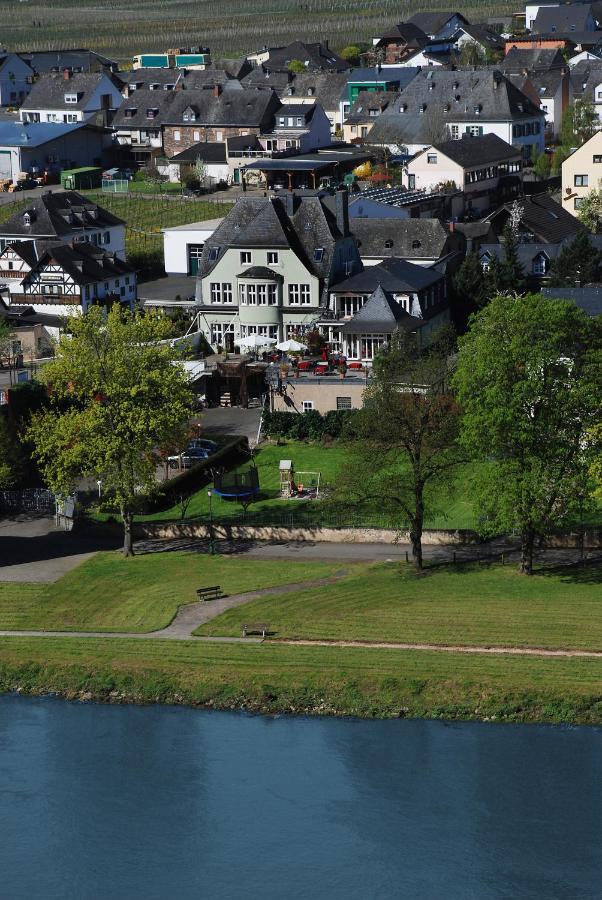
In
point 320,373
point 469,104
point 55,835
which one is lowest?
point 55,835

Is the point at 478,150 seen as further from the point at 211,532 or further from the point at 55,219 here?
the point at 211,532

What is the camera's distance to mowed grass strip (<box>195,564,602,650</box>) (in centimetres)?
4703

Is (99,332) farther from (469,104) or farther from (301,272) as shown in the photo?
(469,104)

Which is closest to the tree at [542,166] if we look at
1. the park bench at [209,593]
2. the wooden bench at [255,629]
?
the park bench at [209,593]

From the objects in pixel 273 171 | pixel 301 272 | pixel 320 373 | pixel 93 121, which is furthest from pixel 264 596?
pixel 93 121

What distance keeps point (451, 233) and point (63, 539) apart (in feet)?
124

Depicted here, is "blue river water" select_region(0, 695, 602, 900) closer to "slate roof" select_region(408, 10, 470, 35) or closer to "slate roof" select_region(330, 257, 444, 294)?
"slate roof" select_region(330, 257, 444, 294)

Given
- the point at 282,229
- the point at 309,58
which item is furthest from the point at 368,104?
the point at 282,229

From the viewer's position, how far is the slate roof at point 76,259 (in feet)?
280

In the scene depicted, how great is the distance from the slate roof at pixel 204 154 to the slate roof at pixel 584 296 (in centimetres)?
5490

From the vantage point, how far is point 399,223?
86.8 metres

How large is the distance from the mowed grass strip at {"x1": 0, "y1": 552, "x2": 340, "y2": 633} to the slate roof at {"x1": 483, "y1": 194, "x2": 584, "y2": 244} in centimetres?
4301

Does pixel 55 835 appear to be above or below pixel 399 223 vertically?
below

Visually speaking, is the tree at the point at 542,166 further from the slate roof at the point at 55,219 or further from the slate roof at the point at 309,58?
the slate roof at the point at 309,58
